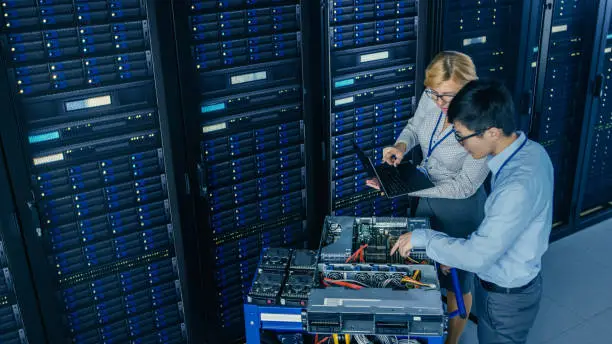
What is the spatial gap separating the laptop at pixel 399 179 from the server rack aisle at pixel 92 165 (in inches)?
37.3

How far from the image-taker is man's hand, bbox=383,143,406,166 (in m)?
2.68

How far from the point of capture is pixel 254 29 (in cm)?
260

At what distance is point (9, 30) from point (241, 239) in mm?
1430

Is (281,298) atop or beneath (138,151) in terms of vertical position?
beneath

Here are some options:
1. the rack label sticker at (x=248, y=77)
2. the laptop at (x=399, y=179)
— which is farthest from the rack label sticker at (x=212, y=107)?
the laptop at (x=399, y=179)

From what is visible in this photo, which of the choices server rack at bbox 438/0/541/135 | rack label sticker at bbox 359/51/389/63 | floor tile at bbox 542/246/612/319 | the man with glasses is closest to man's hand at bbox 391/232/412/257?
the man with glasses

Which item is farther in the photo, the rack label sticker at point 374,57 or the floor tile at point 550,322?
the floor tile at point 550,322

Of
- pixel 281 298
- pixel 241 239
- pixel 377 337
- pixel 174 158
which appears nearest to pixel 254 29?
pixel 174 158

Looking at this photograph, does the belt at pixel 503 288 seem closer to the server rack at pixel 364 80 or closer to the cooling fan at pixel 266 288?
the cooling fan at pixel 266 288

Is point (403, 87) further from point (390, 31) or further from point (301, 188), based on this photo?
point (301, 188)

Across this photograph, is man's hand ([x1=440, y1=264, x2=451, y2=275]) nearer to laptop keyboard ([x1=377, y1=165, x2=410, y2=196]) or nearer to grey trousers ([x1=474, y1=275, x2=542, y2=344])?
grey trousers ([x1=474, y1=275, x2=542, y2=344])

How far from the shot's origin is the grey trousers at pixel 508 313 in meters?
2.05

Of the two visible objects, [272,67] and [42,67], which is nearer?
[42,67]

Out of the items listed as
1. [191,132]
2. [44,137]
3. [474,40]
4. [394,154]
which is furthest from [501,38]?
[44,137]
